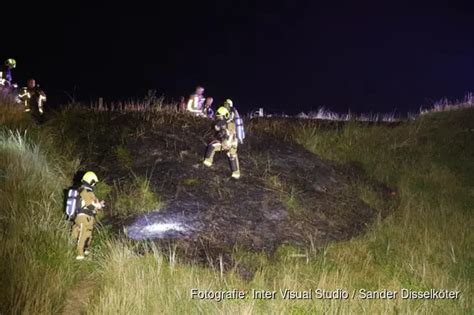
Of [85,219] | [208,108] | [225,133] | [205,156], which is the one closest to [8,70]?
[208,108]

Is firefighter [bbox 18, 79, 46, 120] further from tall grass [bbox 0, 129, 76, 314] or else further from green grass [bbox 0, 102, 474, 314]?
tall grass [bbox 0, 129, 76, 314]

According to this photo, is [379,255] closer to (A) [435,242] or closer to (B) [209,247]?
(A) [435,242]

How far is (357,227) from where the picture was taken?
8516mm

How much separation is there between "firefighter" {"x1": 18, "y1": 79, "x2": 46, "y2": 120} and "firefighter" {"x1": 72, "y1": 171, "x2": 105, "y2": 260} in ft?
20.9

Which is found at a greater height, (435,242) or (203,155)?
(203,155)

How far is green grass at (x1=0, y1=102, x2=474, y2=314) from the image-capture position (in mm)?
5031

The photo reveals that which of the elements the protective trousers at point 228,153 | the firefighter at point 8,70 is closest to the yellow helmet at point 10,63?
the firefighter at point 8,70

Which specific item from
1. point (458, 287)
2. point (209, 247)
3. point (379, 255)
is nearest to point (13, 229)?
point (209, 247)

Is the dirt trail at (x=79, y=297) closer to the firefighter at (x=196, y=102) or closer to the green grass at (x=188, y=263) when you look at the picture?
the green grass at (x=188, y=263)

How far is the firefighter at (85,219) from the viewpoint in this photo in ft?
20.2

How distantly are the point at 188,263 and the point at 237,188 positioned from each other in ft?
8.82

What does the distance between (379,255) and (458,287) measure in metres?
1.22

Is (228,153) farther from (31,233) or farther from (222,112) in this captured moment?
(31,233)

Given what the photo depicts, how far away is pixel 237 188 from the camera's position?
870 centimetres
